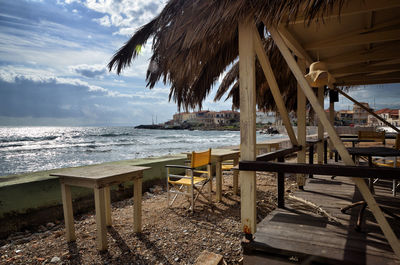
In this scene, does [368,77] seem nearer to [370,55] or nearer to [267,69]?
[370,55]

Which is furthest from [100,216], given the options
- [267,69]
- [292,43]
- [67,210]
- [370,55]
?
[370,55]

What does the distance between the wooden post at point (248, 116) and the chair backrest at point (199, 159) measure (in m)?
1.68

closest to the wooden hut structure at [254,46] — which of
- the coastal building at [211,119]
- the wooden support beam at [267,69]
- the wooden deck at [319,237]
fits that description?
the wooden support beam at [267,69]

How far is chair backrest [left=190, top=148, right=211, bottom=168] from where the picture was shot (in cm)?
399

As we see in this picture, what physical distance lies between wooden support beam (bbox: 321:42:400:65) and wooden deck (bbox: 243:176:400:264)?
A: 2353mm

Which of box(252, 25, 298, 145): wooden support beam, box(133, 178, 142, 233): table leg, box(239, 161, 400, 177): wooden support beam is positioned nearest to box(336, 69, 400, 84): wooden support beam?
box(252, 25, 298, 145): wooden support beam

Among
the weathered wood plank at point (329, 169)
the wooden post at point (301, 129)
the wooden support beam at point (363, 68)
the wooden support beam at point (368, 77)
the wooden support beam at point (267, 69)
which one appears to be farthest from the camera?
the wooden support beam at point (368, 77)

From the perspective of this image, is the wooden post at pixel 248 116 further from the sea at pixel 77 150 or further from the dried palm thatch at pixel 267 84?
the sea at pixel 77 150

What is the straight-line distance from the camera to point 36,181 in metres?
3.55

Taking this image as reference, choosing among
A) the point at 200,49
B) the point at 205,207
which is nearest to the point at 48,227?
the point at 205,207

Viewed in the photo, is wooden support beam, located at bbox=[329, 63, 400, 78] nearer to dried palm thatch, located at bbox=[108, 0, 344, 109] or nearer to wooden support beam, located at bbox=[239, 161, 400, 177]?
dried palm thatch, located at bbox=[108, 0, 344, 109]

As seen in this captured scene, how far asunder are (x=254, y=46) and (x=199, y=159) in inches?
88.0

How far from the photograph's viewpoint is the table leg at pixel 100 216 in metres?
2.72

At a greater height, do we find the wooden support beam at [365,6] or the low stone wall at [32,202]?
the wooden support beam at [365,6]
